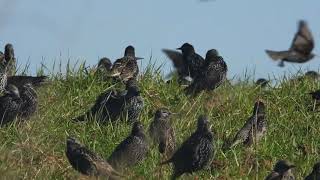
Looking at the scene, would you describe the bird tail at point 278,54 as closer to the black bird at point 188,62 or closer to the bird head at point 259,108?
the bird head at point 259,108

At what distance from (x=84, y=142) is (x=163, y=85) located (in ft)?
9.39

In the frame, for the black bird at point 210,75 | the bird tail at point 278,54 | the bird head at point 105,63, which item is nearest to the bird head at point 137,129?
the bird tail at point 278,54

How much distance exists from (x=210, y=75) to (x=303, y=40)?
7.45 ft

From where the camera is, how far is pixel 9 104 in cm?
1549

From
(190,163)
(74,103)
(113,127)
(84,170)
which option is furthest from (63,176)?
(74,103)

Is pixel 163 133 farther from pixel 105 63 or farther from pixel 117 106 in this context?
pixel 105 63

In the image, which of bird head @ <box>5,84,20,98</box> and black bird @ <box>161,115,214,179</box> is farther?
bird head @ <box>5,84,20,98</box>

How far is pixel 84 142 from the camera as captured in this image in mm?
14227

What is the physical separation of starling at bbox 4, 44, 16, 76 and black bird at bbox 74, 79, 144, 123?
1671 mm

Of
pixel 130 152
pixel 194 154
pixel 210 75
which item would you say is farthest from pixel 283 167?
pixel 210 75

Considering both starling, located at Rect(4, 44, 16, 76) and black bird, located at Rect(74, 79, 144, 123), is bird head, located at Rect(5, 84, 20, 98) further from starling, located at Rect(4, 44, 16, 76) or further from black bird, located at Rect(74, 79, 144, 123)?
starling, located at Rect(4, 44, 16, 76)

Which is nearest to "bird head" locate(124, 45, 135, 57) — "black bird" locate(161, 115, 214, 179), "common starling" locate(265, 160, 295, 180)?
"black bird" locate(161, 115, 214, 179)

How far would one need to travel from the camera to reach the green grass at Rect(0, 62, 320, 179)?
13172 mm

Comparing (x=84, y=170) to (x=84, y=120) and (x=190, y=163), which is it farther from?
(x=84, y=120)
